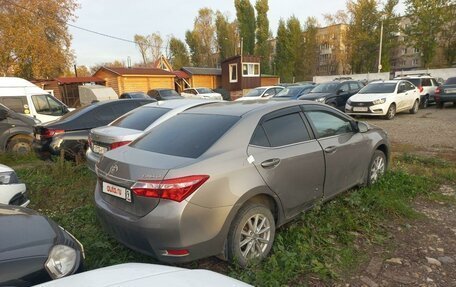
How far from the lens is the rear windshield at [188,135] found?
9.66ft

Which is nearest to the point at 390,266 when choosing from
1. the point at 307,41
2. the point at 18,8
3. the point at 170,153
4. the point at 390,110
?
the point at 170,153

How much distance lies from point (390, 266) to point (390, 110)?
37.2 feet

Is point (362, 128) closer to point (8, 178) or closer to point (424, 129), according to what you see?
point (8, 178)

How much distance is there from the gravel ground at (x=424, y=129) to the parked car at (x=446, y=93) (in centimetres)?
93

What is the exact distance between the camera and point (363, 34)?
45250 mm

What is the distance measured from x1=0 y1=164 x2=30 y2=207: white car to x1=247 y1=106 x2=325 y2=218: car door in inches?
122

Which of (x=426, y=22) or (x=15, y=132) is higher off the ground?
(x=426, y=22)

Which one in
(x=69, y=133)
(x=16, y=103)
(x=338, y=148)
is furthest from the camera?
(x=16, y=103)

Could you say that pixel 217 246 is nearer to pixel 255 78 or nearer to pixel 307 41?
pixel 255 78

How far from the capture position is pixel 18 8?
27.1 m

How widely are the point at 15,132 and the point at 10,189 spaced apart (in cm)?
500

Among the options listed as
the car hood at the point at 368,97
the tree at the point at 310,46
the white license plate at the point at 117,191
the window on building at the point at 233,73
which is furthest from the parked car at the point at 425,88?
the tree at the point at 310,46

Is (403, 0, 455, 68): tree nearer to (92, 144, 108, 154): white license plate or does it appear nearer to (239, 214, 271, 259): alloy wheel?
(92, 144, 108, 154): white license plate

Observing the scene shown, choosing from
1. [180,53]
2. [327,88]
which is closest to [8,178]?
[327,88]
